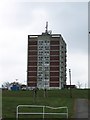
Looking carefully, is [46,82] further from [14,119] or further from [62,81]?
[14,119]

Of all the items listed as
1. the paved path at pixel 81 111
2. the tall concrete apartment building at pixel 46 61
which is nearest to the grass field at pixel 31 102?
the paved path at pixel 81 111

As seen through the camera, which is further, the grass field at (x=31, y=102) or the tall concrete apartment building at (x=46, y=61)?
the tall concrete apartment building at (x=46, y=61)

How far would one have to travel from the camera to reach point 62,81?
130 meters

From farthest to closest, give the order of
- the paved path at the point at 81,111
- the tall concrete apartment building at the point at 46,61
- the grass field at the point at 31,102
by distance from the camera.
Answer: the tall concrete apartment building at the point at 46,61 < the grass field at the point at 31,102 < the paved path at the point at 81,111

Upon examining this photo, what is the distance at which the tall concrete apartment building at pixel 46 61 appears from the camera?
126m

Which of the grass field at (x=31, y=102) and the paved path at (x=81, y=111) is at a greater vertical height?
the grass field at (x=31, y=102)

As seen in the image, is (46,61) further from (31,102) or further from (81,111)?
(81,111)

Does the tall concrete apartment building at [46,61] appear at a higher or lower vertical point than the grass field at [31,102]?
higher

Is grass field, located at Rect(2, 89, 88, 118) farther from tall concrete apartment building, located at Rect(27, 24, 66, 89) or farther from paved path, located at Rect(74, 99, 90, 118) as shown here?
tall concrete apartment building, located at Rect(27, 24, 66, 89)

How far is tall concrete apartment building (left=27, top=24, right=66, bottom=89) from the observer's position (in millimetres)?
126062

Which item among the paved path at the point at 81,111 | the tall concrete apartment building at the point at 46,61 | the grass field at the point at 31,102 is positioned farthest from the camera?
the tall concrete apartment building at the point at 46,61

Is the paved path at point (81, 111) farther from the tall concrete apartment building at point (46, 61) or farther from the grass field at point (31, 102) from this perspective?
the tall concrete apartment building at point (46, 61)

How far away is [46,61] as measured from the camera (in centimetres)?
13000

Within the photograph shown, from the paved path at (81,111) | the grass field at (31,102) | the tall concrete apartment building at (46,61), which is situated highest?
the tall concrete apartment building at (46,61)
